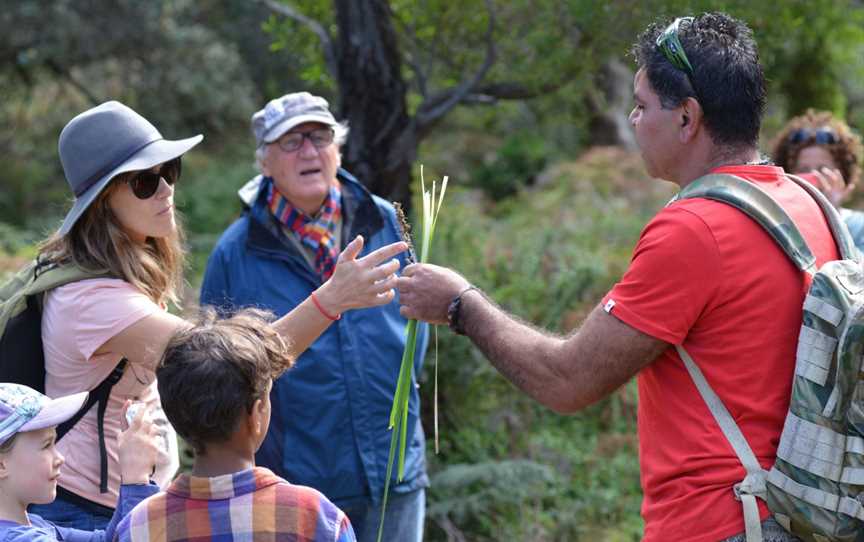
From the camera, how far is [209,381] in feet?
7.72

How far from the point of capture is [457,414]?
A: 21.1ft

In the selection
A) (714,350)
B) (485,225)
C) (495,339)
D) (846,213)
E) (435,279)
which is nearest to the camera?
(714,350)

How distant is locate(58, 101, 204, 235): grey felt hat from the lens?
3.16 m

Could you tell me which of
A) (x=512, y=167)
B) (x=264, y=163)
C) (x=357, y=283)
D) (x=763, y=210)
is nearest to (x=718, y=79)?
(x=763, y=210)

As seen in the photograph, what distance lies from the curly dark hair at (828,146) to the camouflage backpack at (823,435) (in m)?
2.72

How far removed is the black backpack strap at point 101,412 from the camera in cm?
299

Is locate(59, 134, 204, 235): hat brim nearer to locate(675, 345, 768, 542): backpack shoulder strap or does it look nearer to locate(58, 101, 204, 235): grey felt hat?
locate(58, 101, 204, 235): grey felt hat

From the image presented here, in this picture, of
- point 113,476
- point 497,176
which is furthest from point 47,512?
point 497,176

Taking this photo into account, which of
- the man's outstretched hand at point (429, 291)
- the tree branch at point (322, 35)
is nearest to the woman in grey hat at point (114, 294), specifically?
the man's outstretched hand at point (429, 291)

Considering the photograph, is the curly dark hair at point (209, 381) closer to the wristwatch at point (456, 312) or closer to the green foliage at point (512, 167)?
the wristwatch at point (456, 312)

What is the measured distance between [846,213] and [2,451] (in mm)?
3621

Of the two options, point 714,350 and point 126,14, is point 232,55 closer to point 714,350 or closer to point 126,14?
point 126,14

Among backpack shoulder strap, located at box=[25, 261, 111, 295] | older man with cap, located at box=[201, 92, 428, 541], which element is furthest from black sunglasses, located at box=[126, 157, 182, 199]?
older man with cap, located at box=[201, 92, 428, 541]

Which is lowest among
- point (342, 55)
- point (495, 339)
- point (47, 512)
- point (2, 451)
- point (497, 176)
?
point (497, 176)
